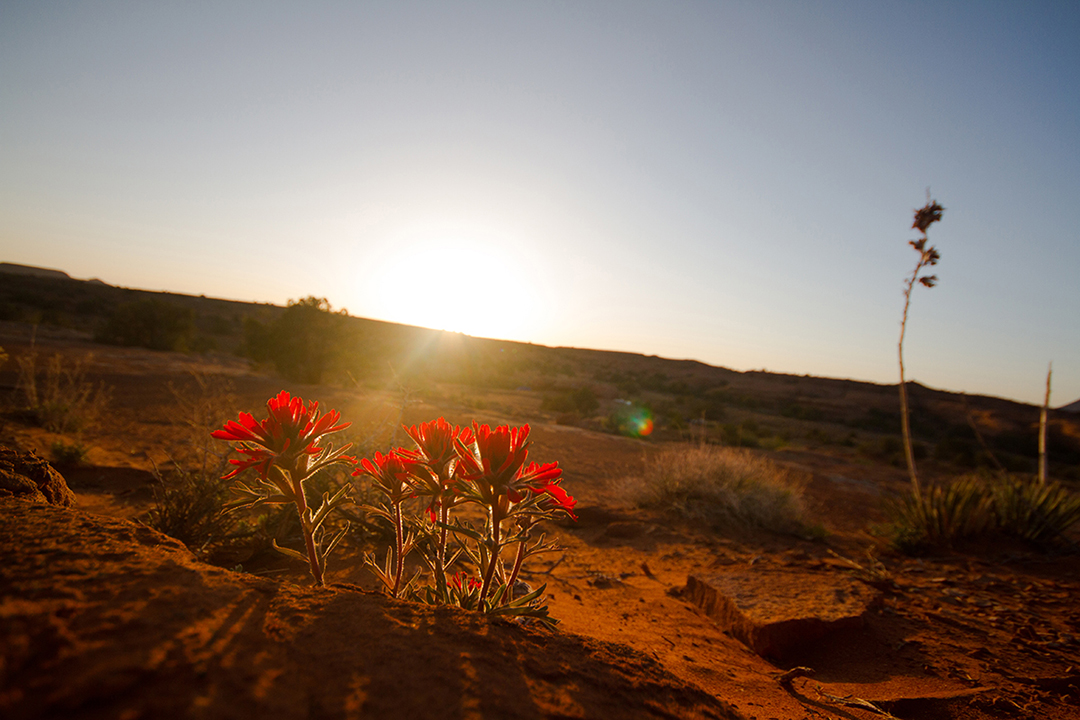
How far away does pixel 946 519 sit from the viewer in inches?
216

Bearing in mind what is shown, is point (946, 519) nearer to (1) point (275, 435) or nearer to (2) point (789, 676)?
(2) point (789, 676)

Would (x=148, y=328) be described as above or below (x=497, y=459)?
below

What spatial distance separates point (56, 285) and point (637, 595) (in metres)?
53.4

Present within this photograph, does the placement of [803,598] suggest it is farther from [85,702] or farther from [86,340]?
[86,340]

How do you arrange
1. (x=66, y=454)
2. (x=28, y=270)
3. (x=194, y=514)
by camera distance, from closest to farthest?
(x=194, y=514) → (x=66, y=454) → (x=28, y=270)

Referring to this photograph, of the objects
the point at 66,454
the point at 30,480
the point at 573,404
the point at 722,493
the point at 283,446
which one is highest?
the point at 283,446

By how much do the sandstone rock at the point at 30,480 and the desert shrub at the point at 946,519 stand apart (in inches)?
296

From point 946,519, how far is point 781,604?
13.1 feet

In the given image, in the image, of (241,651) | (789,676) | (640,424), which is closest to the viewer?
(241,651)

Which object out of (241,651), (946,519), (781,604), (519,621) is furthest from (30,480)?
(946,519)

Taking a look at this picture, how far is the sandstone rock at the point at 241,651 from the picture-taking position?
798mm

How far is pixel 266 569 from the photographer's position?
2885mm

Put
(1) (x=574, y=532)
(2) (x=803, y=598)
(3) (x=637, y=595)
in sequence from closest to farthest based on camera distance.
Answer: (2) (x=803, y=598) < (3) (x=637, y=595) < (1) (x=574, y=532)

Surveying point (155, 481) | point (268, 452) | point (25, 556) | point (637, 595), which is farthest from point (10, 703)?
point (155, 481)
